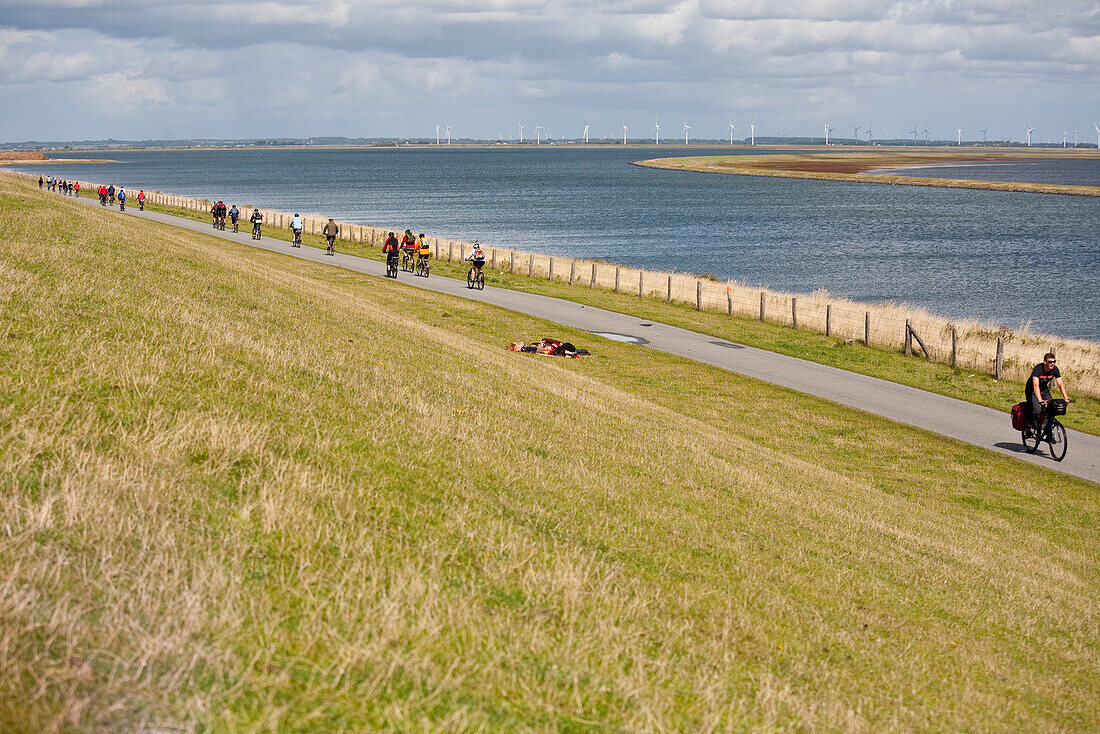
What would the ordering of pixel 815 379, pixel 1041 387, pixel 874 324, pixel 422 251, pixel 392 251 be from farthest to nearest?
1. pixel 422 251
2. pixel 392 251
3. pixel 874 324
4. pixel 815 379
5. pixel 1041 387

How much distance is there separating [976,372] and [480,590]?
24722 mm

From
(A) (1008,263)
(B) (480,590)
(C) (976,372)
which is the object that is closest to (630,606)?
(B) (480,590)

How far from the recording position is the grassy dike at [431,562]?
5059 millimetres

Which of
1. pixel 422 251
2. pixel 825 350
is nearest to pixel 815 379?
pixel 825 350

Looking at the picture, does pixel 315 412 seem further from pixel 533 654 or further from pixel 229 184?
pixel 229 184

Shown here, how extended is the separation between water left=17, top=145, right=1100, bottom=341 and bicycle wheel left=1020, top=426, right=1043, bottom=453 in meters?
23.7

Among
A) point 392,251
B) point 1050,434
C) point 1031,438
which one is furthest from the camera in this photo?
point 392,251

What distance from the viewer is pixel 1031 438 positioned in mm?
19312

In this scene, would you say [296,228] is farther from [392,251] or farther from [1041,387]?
[1041,387]

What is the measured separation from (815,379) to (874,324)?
11246mm

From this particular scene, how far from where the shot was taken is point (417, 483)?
8602mm

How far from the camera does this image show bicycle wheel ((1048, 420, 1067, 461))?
18.8 metres

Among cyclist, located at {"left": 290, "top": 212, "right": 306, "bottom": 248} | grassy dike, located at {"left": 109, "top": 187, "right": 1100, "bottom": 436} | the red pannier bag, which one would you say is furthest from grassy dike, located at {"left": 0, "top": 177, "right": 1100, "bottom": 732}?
cyclist, located at {"left": 290, "top": 212, "right": 306, "bottom": 248}

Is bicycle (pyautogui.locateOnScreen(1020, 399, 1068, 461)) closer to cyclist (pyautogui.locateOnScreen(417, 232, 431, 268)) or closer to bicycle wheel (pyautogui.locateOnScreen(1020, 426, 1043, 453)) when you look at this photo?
bicycle wheel (pyautogui.locateOnScreen(1020, 426, 1043, 453))
